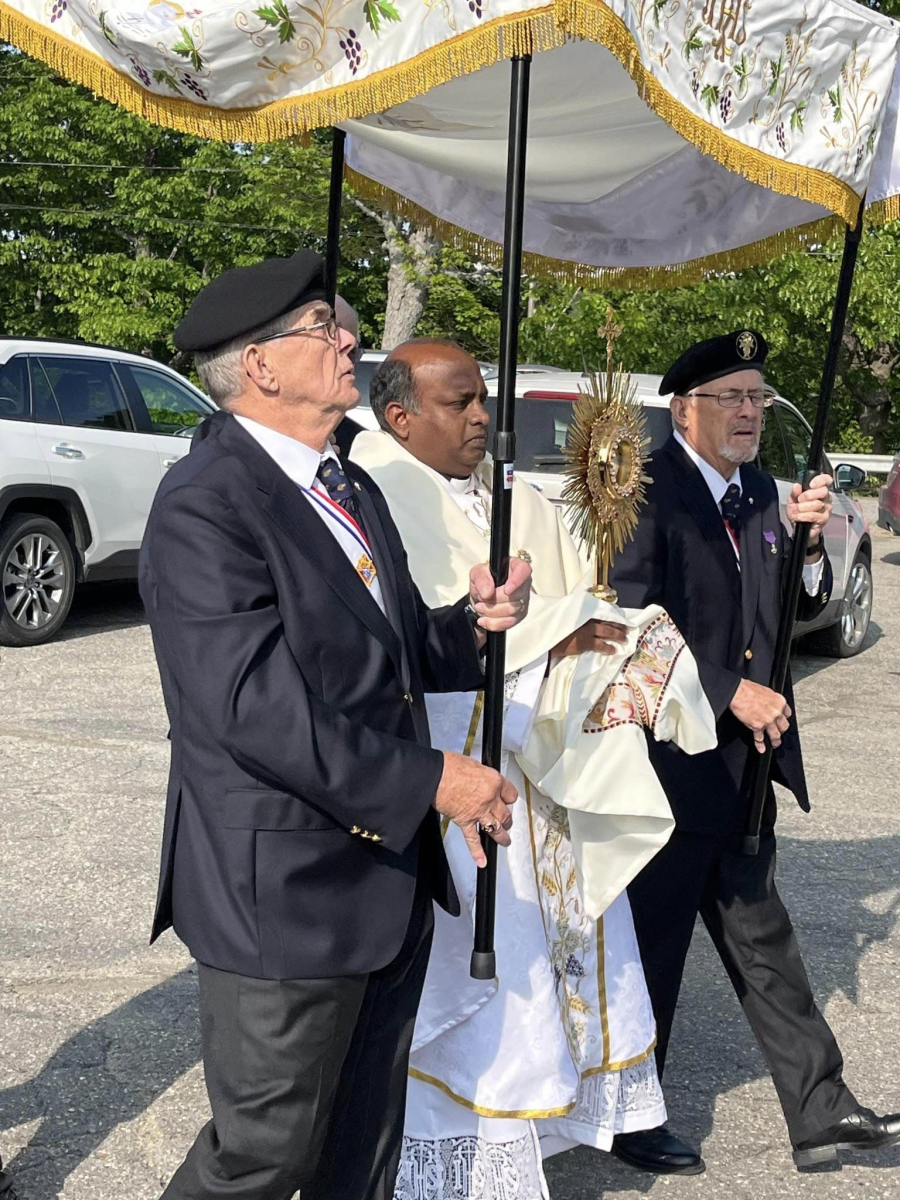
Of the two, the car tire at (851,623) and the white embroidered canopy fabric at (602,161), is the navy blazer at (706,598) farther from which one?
the car tire at (851,623)

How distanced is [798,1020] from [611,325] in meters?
1.77

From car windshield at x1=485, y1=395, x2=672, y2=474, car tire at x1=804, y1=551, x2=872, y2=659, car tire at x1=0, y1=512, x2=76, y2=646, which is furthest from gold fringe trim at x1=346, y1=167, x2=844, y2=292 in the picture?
car tire at x1=804, y1=551, x2=872, y2=659

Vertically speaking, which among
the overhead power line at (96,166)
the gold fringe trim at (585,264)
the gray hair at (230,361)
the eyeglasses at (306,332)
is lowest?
the gray hair at (230,361)

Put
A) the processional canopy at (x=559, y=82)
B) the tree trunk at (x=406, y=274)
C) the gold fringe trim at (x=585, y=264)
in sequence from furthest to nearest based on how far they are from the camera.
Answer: the tree trunk at (x=406, y=274) → the gold fringe trim at (x=585, y=264) → the processional canopy at (x=559, y=82)

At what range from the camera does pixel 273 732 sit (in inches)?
89.6

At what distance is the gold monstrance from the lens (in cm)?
332

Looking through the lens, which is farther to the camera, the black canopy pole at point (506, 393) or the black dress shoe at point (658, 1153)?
the black dress shoe at point (658, 1153)

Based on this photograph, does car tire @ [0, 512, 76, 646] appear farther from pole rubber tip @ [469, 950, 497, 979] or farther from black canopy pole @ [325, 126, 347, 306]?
pole rubber tip @ [469, 950, 497, 979]

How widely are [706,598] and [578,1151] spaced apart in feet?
4.65

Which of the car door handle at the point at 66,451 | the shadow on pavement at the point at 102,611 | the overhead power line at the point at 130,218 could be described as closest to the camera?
the car door handle at the point at 66,451

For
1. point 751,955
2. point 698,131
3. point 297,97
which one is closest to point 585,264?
point 698,131

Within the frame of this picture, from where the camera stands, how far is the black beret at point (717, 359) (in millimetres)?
3615

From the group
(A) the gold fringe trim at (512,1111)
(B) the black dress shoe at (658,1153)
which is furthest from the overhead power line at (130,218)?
(A) the gold fringe trim at (512,1111)

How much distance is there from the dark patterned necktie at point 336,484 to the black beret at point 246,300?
0.27 m
